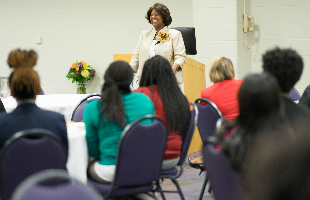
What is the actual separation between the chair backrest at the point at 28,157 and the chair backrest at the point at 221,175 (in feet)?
2.05

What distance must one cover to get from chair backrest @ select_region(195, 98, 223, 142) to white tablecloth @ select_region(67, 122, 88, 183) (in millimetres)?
787

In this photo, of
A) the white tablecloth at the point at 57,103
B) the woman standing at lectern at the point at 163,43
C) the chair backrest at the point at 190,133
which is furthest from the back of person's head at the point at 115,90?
the woman standing at lectern at the point at 163,43

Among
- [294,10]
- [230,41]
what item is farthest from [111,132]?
[294,10]

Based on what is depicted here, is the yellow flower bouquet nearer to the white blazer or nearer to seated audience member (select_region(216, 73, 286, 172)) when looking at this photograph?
the white blazer

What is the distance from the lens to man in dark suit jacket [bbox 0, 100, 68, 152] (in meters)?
1.79

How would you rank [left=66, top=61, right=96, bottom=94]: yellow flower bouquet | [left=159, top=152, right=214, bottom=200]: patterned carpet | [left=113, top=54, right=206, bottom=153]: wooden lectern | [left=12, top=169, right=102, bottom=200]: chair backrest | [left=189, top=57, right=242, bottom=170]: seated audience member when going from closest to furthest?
1. [left=12, top=169, right=102, bottom=200]: chair backrest
2. [left=189, top=57, right=242, bottom=170]: seated audience member
3. [left=159, top=152, right=214, bottom=200]: patterned carpet
4. [left=113, top=54, right=206, bottom=153]: wooden lectern
5. [left=66, top=61, right=96, bottom=94]: yellow flower bouquet

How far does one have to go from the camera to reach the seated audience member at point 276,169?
1.15m

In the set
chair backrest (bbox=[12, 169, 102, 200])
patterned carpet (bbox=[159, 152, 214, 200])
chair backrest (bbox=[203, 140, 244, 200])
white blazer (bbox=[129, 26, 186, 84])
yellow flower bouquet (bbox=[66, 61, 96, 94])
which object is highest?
white blazer (bbox=[129, 26, 186, 84])

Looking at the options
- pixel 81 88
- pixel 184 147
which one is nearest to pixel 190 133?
pixel 184 147

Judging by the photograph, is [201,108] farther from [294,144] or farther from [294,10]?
[294,10]

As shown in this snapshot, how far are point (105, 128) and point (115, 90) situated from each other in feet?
0.64

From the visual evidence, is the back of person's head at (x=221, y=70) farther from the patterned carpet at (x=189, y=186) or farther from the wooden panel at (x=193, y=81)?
the wooden panel at (x=193, y=81)

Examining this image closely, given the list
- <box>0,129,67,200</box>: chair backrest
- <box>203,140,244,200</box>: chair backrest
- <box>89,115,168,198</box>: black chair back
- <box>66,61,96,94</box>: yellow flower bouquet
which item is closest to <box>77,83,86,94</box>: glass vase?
<box>66,61,96,94</box>: yellow flower bouquet

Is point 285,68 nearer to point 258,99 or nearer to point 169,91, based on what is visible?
point 258,99
